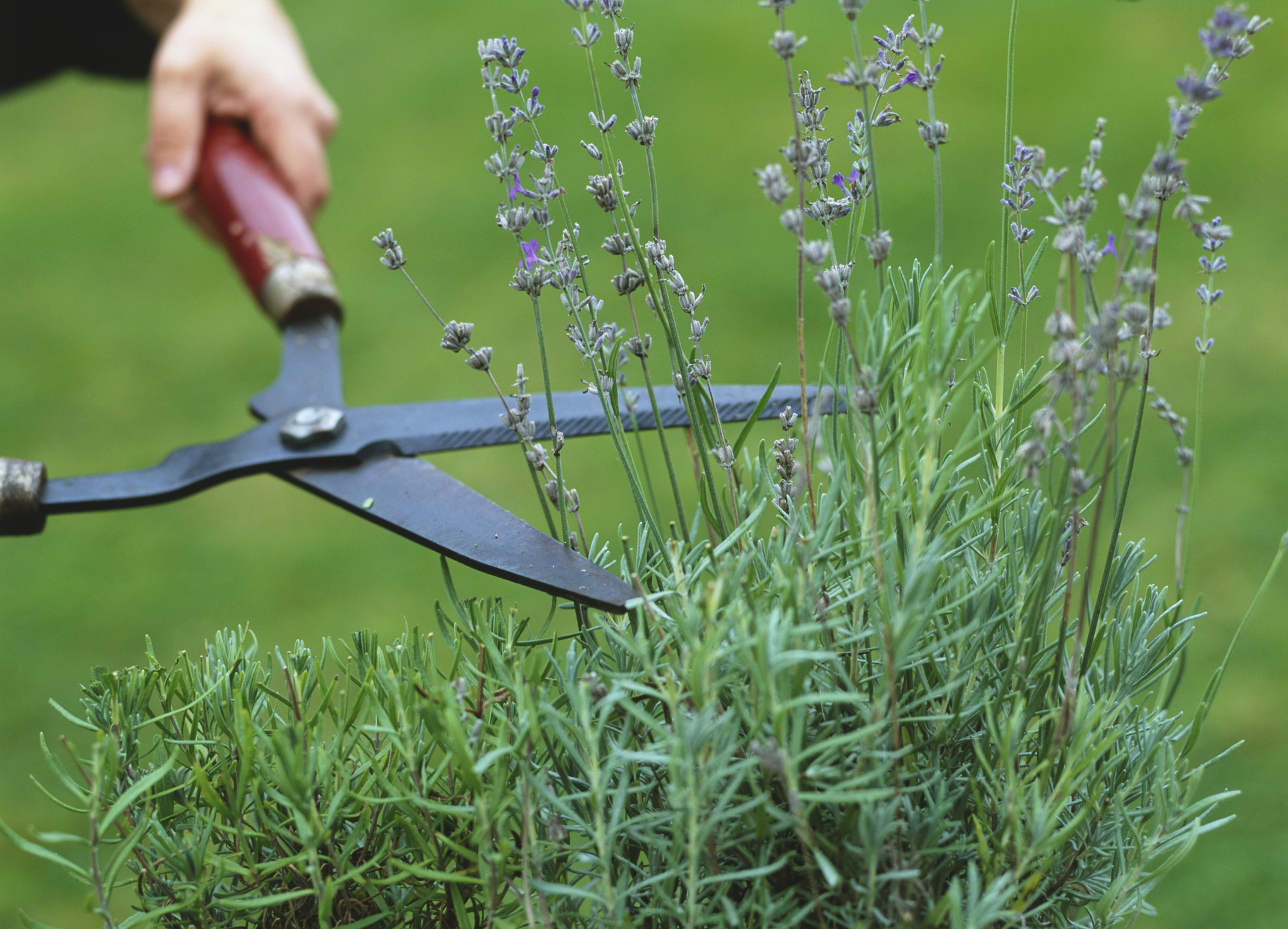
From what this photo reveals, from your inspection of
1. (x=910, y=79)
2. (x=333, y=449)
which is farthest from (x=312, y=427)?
(x=910, y=79)

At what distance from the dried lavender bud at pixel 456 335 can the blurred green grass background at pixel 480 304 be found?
5.07 ft

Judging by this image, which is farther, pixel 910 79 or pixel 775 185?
pixel 910 79

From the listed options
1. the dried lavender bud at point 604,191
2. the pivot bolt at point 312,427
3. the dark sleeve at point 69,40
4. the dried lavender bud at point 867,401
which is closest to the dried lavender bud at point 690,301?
the dried lavender bud at point 604,191

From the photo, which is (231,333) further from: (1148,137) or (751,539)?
(751,539)

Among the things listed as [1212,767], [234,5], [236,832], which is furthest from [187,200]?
[1212,767]

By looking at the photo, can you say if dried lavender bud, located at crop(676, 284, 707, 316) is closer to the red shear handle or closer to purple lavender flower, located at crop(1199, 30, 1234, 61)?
purple lavender flower, located at crop(1199, 30, 1234, 61)

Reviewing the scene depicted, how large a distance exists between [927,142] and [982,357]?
0.19m

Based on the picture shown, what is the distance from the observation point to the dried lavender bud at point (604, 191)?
0.58m

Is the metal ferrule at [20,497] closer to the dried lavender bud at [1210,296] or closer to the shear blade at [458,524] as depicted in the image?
the shear blade at [458,524]

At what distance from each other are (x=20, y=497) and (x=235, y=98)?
27.5 inches

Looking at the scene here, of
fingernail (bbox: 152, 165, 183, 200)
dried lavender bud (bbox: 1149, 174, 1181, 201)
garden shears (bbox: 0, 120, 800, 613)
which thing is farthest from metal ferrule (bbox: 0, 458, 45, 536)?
dried lavender bud (bbox: 1149, 174, 1181, 201)

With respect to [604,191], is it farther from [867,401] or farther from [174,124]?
[174,124]

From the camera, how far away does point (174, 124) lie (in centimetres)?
133

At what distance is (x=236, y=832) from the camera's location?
0.55 metres
